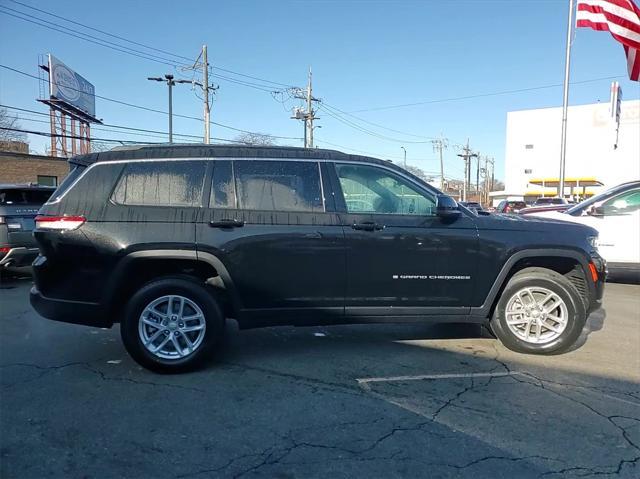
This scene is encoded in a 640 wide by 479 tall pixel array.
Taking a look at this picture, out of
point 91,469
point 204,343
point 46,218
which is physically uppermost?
point 46,218

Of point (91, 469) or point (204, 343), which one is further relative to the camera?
point (204, 343)

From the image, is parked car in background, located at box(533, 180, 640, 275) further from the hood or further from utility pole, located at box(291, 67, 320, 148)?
utility pole, located at box(291, 67, 320, 148)

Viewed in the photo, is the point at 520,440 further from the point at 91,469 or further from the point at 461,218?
the point at 91,469

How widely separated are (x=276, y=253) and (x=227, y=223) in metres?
0.52

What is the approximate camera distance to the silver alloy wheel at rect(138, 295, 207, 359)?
14.4 ft

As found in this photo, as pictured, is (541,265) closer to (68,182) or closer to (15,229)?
(68,182)

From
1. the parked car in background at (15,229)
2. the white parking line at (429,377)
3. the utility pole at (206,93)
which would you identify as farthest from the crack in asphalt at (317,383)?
the utility pole at (206,93)

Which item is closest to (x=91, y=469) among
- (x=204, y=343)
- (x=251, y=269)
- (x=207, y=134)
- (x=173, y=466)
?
(x=173, y=466)

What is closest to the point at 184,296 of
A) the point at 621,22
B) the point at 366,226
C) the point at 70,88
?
the point at 366,226

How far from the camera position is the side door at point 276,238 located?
4465 millimetres

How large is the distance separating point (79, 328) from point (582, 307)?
5.58 m

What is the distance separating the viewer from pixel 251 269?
177 inches

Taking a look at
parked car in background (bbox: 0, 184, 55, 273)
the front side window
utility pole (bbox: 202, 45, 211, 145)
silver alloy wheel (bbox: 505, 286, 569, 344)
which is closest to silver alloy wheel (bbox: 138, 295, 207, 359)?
the front side window

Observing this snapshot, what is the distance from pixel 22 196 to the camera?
918 centimetres
